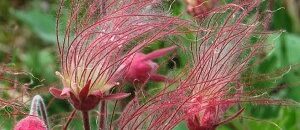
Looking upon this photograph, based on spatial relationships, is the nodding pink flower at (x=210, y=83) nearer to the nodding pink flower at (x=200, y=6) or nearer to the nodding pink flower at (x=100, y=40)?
the nodding pink flower at (x=100, y=40)

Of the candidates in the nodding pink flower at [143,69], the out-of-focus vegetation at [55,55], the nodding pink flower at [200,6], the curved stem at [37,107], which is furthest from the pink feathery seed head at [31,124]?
the nodding pink flower at [200,6]

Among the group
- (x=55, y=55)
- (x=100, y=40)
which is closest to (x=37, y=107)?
(x=100, y=40)

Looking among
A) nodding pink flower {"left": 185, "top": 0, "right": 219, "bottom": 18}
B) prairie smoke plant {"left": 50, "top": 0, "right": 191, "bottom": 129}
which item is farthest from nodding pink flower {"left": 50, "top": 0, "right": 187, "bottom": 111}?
nodding pink flower {"left": 185, "top": 0, "right": 219, "bottom": 18}

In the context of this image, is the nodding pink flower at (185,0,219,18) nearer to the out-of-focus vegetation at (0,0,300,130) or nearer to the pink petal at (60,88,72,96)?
the out-of-focus vegetation at (0,0,300,130)

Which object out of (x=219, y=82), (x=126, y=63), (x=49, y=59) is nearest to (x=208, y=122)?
(x=219, y=82)

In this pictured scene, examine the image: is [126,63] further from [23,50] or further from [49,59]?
[23,50]

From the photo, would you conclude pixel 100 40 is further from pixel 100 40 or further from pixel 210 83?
pixel 210 83

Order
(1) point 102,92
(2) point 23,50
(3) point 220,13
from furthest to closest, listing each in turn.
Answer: (2) point 23,50 < (3) point 220,13 < (1) point 102,92

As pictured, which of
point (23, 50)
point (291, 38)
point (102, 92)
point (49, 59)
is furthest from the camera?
point (23, 50)
